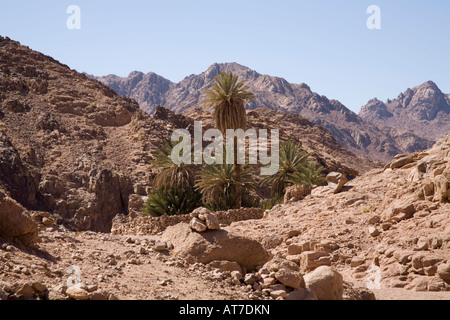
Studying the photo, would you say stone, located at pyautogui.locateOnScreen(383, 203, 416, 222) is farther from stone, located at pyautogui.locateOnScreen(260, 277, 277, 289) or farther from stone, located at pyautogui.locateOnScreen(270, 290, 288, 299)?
stone, located at pyautogui.locateOnScreen(270, 290, 288, 299)

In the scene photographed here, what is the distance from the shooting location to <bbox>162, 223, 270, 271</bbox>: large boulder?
338 inches

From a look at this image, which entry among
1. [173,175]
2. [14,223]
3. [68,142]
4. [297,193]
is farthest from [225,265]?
[68,142]

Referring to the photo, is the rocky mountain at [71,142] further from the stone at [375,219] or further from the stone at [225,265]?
the stone at [225,265]

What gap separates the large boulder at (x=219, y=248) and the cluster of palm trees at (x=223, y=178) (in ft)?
44.4

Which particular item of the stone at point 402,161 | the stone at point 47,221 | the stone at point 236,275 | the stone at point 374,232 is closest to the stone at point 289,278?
the stone at point 236,275

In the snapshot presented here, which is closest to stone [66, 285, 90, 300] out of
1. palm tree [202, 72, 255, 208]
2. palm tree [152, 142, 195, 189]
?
palm tree [152, 142, 195, 189]

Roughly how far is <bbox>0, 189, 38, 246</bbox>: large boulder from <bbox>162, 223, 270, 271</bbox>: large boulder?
2.44m

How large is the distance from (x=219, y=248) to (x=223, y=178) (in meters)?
15.7

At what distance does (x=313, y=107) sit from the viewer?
156 metres

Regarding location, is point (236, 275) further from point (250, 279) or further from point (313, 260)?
point (313, 260)

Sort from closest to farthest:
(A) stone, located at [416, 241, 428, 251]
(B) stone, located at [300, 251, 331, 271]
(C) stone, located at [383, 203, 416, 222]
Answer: (A) stone, located at [416, 241, 428, 251]
(B) stone, located at [300, 251, 331, 271]
(C) stone, located at [383, 203, 416, 222]

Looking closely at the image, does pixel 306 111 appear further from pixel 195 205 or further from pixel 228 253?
pixel 228 253
